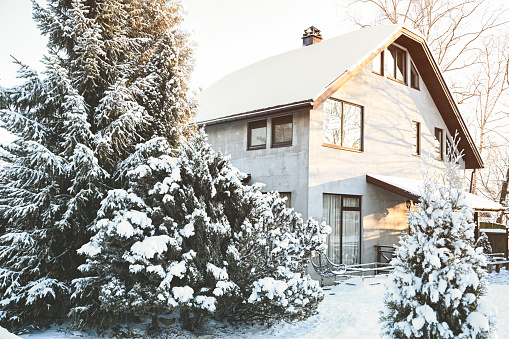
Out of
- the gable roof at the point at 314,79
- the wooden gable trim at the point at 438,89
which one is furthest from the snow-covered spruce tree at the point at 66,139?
the wooden gable trim at the point at 438,89

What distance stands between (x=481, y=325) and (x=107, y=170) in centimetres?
720

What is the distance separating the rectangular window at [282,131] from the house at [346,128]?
34mm

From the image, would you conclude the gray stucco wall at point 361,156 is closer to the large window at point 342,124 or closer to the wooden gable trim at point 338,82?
the large window at point 342,124

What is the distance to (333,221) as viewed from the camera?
13.5 meters

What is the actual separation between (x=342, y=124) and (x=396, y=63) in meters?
4.71

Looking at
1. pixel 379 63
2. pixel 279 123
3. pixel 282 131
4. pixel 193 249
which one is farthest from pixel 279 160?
pixel 193 249

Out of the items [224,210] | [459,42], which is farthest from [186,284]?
[459,42]

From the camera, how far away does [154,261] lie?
6.95 meters

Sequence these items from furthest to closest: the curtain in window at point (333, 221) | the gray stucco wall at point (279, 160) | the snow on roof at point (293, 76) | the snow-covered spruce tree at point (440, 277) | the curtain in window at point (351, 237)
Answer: the curtain in window at point (351, 237)
the snow on roof at point (293, 76)
the curtain in window at point (333, 221)
the gray stucco wall at point (279, 160)
the snow-covered spruce tree at point (440, 277)

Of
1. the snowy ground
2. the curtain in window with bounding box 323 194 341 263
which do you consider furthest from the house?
the snowy ground

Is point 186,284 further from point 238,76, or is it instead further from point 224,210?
point 238,76

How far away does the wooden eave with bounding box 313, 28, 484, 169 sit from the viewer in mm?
16084

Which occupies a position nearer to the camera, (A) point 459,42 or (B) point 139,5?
(B) point 139,5

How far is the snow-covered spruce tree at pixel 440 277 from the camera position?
5.49m
